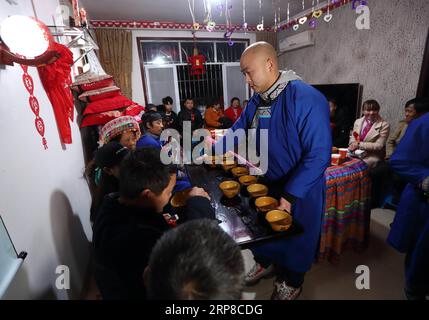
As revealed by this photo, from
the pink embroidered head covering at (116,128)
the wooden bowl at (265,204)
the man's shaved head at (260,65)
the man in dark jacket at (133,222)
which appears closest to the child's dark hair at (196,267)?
the man in dark jacket at (133,222)

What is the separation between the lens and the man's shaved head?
1222 millimetres

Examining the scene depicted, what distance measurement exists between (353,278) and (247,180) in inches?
51.5

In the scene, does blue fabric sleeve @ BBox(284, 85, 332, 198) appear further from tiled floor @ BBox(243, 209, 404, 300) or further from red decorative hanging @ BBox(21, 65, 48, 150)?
red decorative hanging @ BBox(21, 65, 48, 150)

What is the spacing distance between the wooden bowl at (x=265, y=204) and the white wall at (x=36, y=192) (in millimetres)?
1082

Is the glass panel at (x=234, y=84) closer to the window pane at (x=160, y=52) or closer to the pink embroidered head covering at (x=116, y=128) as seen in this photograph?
the window pane at (x=160, y=52)

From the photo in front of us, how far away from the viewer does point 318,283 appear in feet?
5.74

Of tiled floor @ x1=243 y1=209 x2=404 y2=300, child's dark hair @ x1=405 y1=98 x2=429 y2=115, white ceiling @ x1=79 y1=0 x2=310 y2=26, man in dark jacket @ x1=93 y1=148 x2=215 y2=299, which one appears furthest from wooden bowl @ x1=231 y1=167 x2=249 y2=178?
white ceiling @ x1=79 y1=0 x2=310 y2=26

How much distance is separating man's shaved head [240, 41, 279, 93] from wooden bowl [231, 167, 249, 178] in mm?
510

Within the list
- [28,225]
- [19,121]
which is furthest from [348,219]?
[19,121]

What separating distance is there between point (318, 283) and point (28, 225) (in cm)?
196

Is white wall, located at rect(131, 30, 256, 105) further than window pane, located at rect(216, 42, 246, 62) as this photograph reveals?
No

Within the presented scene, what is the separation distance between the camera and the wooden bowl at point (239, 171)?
55.7 inches

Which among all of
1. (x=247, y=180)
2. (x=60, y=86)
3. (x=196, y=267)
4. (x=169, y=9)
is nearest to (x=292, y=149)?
(x=247, y=180)

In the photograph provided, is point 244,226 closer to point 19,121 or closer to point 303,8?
point 19,121
